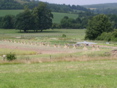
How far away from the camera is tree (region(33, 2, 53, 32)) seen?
136m

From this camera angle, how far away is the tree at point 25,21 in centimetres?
12750

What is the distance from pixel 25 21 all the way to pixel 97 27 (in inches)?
1992

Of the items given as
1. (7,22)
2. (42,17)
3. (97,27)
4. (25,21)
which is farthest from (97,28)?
(7,22)

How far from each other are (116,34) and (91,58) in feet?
153

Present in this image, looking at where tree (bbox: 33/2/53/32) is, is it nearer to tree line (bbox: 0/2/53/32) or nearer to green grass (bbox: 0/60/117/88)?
tree line (bbox: 0/2/53/32)

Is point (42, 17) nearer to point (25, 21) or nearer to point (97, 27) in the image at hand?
point (25, 21)

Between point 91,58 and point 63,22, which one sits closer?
point 91,58

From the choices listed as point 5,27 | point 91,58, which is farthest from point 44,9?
point 91,58

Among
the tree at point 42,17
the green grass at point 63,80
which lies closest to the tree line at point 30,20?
the tree at point 42,17

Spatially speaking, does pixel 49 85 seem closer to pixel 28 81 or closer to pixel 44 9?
pixel 28 81

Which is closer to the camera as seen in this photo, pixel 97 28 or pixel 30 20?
pixel 97 28

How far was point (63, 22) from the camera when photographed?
169000 millimetres

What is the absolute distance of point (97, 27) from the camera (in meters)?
84.9

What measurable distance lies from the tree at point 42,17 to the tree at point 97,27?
171 feet
